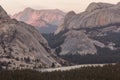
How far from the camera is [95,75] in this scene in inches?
7643

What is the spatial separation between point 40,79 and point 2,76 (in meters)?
17.3

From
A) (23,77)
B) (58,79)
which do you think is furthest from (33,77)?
(58,79)

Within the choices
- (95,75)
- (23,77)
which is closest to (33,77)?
(23,77)

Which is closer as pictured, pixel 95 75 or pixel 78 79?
pixel 78 79

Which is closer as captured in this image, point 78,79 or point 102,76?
point 78,79

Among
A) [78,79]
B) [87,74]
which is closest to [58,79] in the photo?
[78,79]

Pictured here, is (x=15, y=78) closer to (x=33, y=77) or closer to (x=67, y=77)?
(x=33, y=77)

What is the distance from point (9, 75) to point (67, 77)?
28532 millimetres

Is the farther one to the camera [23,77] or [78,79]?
[23,77]

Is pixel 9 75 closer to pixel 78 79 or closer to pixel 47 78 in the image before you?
pixel 47 78

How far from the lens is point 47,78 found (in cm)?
18975

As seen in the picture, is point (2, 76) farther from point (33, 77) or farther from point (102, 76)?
point (102, 76)

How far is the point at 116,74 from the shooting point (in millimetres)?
186250

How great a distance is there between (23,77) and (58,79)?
19.1 meters
